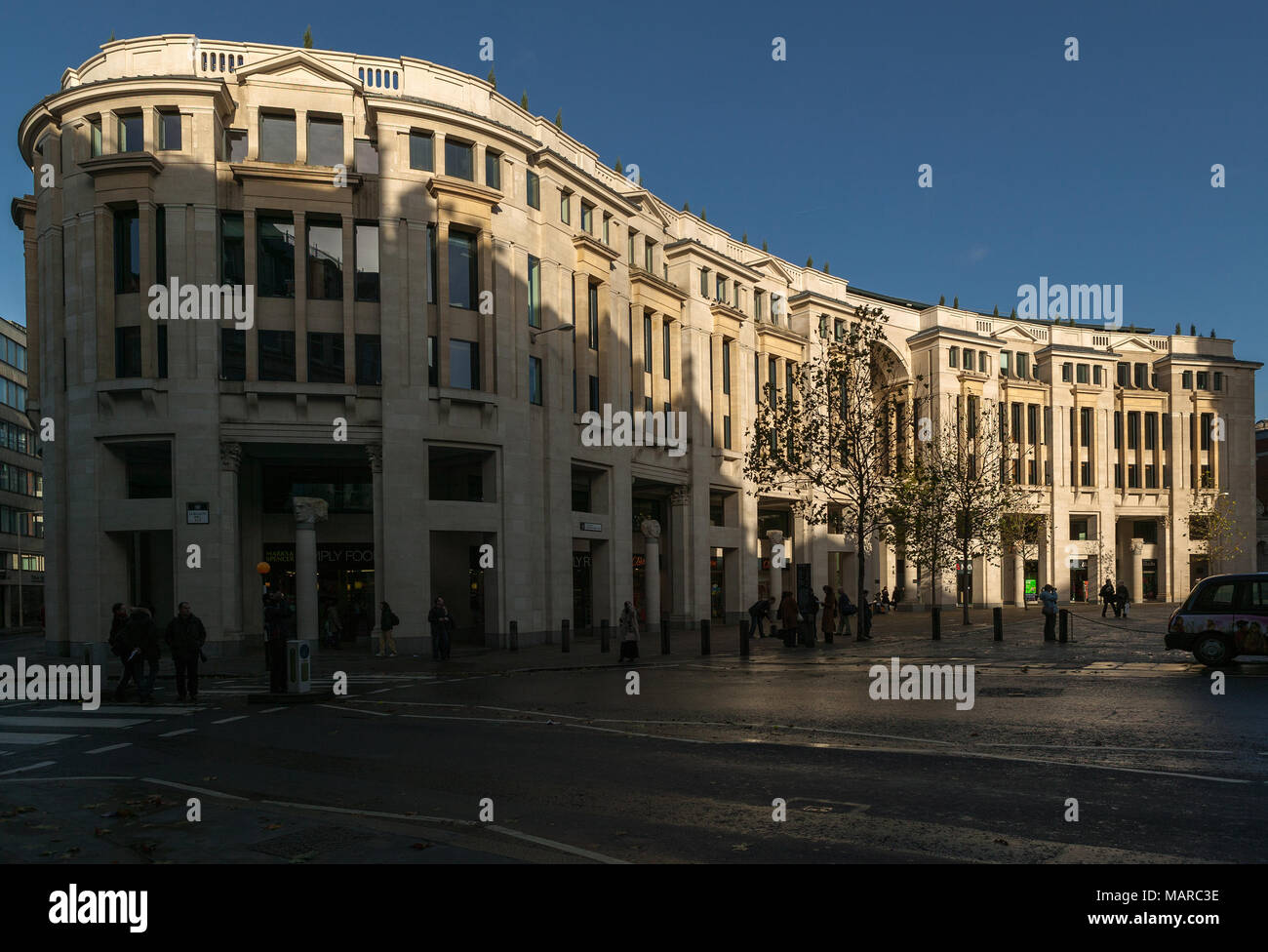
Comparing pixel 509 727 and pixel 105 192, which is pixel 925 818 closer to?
pixel 509 727

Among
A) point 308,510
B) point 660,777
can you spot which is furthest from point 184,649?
point 660,777

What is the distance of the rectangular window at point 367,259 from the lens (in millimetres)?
32188

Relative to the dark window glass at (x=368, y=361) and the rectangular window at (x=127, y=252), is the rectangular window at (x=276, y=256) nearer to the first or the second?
the dark window glass at (x=368, y=361)

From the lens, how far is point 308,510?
101 feet

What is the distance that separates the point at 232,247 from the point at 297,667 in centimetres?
1834

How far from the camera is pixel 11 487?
7044cm

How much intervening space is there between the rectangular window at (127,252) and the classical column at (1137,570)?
246 feet

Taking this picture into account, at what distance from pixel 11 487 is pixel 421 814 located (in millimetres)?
76314

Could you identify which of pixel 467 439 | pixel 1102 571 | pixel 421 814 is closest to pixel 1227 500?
pixel 1102 571

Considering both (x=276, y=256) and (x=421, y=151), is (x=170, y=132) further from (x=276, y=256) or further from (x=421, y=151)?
(x=421, y=151)

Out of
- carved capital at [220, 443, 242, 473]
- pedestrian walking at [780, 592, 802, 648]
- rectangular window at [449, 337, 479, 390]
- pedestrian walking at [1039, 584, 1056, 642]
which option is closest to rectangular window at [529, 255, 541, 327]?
rectangular window at [449, 337, 479, 390]

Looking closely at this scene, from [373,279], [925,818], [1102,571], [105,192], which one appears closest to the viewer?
[925,818]

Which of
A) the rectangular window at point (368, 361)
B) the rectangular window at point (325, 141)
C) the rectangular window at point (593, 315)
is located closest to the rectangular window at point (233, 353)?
the rectangular window at point (368, 361)

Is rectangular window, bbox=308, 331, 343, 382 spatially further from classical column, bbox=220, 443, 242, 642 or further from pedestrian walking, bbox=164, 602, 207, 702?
pedestrian walking, bbox=164, 602, 207, 702
